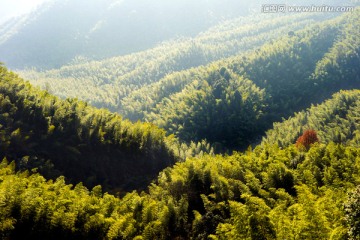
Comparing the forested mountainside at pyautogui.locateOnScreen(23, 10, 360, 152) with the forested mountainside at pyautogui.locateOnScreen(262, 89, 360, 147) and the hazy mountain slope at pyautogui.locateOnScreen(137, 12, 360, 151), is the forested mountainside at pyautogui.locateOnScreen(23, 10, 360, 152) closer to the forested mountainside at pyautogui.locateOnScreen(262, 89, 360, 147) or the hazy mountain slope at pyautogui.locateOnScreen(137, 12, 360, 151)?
the hazy mountain slope at pyautogui.locateOnScreen(137, 12, 360, 151)

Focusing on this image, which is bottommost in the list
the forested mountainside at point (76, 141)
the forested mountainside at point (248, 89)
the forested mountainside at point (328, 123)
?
the forested mountainside at point (76, 141)

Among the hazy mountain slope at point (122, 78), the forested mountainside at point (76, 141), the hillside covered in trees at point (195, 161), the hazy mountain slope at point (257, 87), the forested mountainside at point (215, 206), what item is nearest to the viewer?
the forested mountainside at point (215, 206)

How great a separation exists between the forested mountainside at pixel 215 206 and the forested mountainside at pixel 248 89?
53122mm

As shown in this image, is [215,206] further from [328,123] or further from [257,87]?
[257,87]

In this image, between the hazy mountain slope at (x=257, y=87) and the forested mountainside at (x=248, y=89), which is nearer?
the hazy mountain slope at (x=257, y=87)

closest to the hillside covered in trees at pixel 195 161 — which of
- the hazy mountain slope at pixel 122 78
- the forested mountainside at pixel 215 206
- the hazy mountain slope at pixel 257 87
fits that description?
the forested mountainside at pixel 215 206

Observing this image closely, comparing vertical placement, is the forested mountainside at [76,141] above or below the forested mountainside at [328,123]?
below

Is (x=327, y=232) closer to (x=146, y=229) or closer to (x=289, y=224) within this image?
(x=289, y=224)

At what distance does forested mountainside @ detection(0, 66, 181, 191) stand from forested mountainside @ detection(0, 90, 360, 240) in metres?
9.25

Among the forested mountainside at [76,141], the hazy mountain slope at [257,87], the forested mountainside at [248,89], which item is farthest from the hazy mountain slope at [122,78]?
the forested mountainside at [76,141]

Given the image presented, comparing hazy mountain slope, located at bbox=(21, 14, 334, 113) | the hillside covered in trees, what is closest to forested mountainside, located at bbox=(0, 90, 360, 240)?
the hillside covered in trees

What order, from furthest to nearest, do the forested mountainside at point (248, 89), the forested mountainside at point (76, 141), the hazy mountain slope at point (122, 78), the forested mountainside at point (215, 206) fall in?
the hazy mountain slope at point (122, 78) → the forested mountainside at point (248, 89) → the forested mountainside at point (76, 141) → the forested mountainside at point (215, 206)

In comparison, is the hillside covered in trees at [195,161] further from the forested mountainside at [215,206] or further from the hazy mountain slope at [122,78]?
the hazy mountain slope at [122,78]

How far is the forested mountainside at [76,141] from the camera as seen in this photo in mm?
40281
